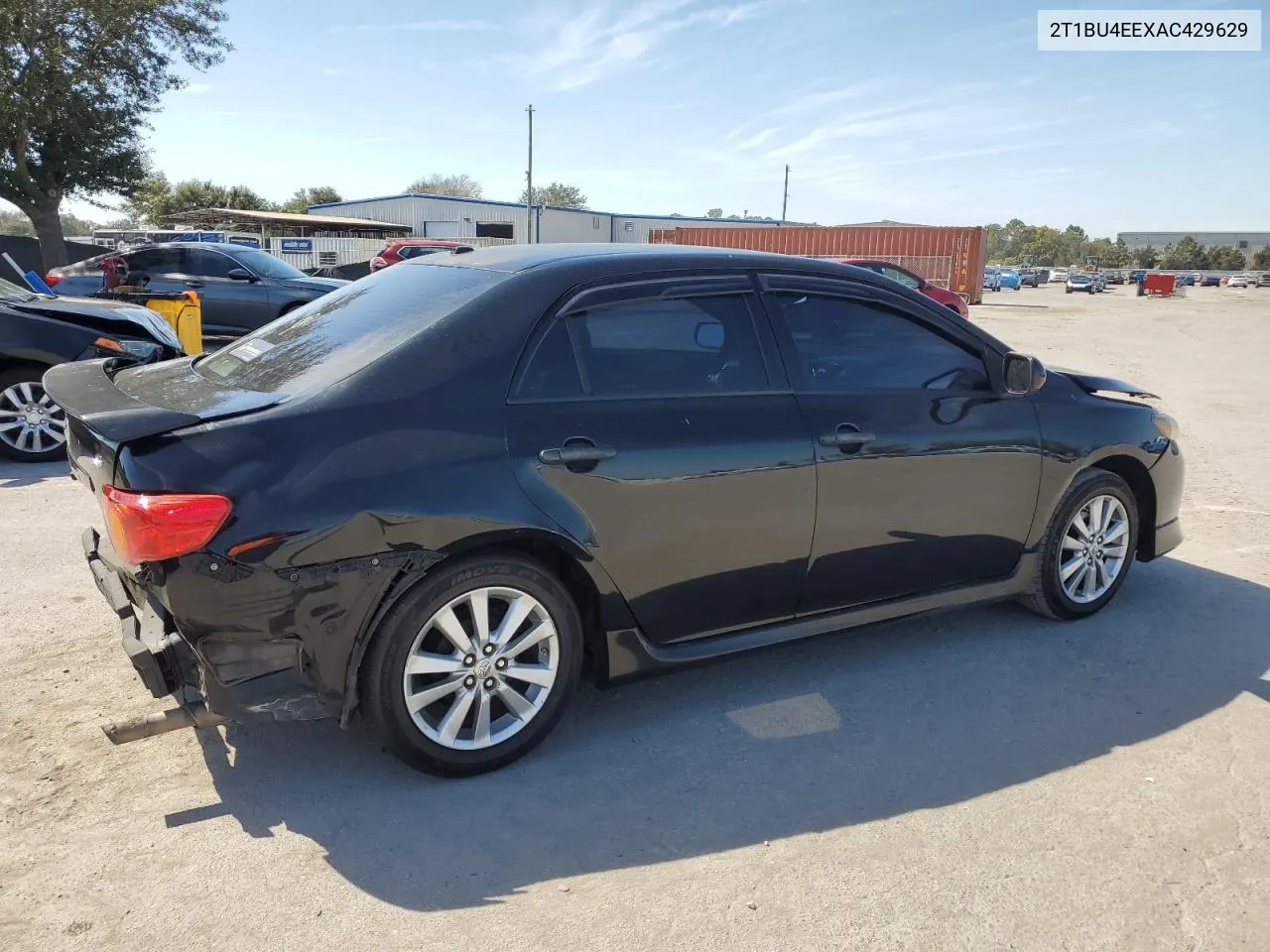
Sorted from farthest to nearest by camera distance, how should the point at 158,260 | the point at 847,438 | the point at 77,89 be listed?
the point at 77,89 < the point at 158,260 < the point at 847,438

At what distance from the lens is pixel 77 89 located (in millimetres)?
25297

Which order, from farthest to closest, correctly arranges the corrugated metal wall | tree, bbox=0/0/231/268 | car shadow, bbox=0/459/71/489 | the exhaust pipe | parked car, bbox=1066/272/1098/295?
parked car, bbox=1066/272/1098/295 → the corrugated metal wall → tree, bbox=0/0/231/268 → car shadow, bbox=0/459/71/489 → the exhaust pipe

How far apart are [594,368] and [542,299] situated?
287mm

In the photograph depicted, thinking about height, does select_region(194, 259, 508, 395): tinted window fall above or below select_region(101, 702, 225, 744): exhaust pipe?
above

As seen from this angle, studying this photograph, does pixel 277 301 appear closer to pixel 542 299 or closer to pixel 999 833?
pixel 542 299

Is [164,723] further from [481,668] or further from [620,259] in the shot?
[620,259]

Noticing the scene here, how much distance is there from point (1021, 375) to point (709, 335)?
1.47 meters

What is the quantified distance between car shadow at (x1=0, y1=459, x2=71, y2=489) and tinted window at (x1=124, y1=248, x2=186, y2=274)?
673 centimetres

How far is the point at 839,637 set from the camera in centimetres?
435

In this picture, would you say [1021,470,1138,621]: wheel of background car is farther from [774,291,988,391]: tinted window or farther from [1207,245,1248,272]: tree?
[1207,245,1248,272]: tree

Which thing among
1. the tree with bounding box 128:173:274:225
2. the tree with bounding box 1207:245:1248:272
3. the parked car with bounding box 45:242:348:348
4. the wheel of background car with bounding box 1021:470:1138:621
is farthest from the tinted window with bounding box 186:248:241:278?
the tree with bounding box 1207:245:1248:272

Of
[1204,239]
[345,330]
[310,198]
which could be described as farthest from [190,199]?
[1204,239]

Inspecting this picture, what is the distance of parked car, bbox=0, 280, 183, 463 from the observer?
7.09 meters

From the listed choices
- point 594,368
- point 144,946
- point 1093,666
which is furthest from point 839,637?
point 144,946
